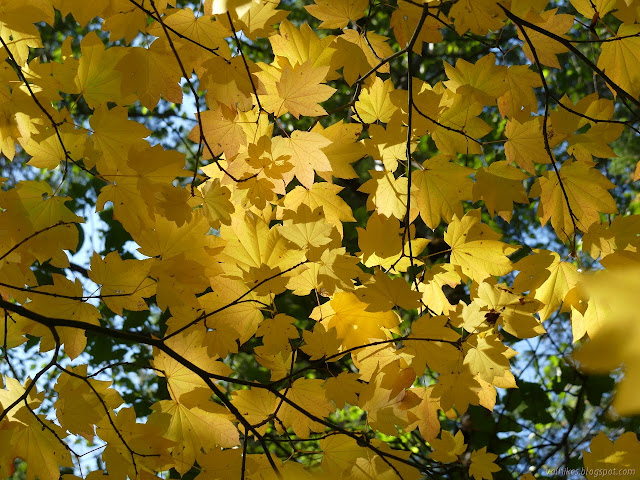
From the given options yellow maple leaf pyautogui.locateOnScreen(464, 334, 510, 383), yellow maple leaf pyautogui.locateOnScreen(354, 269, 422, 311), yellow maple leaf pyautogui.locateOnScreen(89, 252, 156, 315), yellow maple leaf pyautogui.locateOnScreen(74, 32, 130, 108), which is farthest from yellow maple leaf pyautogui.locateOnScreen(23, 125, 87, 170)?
yellow maple leaf pyautogui.locateOnScreen(464, 334, 510, 383)

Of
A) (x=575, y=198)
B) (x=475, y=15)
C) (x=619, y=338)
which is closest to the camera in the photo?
(x=619, y=338)

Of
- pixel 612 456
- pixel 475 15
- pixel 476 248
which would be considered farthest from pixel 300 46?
pixel 612 456

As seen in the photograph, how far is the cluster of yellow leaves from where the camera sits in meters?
1.29

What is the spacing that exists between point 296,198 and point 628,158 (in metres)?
5.79

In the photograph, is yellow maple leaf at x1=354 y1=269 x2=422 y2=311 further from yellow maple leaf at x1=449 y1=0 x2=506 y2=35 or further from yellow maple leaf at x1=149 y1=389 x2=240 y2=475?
yellow maple leaf at x1=449 y1=0 x2=506 y2=35

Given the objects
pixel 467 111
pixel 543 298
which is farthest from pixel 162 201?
pixel 543 298

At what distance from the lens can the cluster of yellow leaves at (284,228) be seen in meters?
1.29

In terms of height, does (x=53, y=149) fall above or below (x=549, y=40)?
below

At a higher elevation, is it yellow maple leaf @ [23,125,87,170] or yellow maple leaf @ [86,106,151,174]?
yellow maple leaf @ [23,125,87,170]

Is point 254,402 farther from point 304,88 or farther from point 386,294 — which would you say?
point 304,88

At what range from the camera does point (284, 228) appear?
4.32 ft

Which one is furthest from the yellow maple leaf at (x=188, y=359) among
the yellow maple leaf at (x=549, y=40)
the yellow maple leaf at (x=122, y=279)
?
the yellow maple leaf at (x=549, y=40)

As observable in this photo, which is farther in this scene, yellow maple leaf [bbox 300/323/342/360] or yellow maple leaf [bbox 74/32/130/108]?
yellow maple leaf [bbox 74/32/130/108]

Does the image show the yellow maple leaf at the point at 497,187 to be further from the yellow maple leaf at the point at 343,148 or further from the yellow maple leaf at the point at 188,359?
the yellow maple leaf at the point at 188,359
